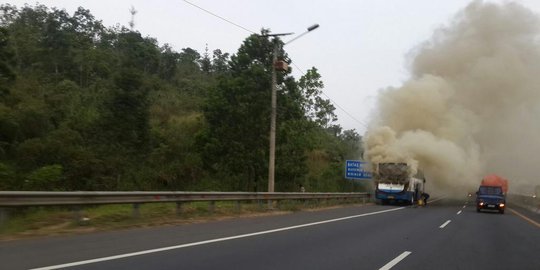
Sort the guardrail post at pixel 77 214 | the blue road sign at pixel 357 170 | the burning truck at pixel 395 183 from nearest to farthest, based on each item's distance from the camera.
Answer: the guardrail post at pixel 77 214 < the burning truck at pixel 395 183 < the blue road sign at pixel 357 170

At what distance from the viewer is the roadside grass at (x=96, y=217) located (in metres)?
12.0

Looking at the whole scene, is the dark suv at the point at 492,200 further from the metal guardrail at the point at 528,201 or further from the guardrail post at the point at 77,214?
the guardrail post at the point at 77,214

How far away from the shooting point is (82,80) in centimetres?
6919

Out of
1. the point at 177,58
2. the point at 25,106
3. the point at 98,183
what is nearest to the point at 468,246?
the point at 98,183

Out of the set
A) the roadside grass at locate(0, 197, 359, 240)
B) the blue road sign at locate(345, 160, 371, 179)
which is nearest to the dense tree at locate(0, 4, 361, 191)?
the blue road sign at locate(345, 160, 371, 179)

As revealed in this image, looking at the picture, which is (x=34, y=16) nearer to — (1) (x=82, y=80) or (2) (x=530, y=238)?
(1) (x=82, y=80)

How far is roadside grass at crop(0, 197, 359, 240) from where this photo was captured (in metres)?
12.0

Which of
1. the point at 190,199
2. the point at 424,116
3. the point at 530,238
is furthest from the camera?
the point at 424,116

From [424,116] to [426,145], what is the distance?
15.2ft

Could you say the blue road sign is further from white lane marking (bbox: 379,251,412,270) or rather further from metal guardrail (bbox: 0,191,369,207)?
white lane marking (bbox: 379,251,412,270)

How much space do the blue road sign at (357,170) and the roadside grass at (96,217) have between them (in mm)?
19587

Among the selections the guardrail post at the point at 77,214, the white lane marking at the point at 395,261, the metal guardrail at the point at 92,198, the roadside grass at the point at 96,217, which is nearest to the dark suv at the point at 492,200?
the roadside grass at the point at 96,217

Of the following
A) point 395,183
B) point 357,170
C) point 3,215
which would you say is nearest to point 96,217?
point 3,215

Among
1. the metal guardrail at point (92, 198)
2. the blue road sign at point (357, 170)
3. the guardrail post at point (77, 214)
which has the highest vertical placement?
the blue road sign at point (357, 170)
